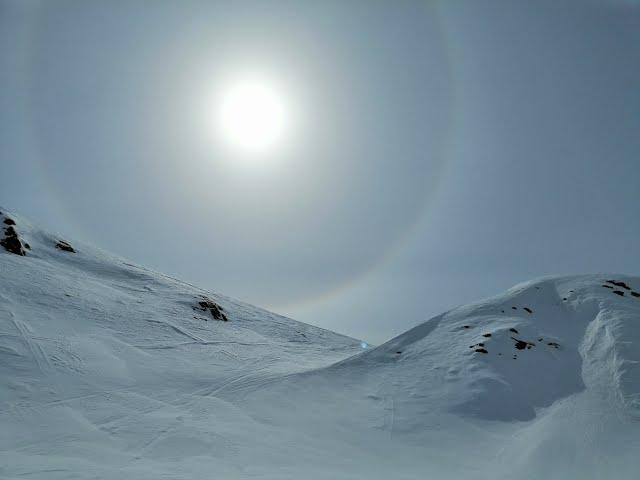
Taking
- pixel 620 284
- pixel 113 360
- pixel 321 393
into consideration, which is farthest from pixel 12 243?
pixel 620 284

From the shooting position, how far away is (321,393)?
1536 centimetres

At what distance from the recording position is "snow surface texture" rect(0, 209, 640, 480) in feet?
31.0

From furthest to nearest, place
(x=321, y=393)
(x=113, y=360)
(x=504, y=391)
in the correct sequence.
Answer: (x=113, y=360), (x=321, y=393), (x=504, y=391)

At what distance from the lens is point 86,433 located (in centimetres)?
1007

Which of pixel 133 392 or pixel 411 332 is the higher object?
pixel 411 332

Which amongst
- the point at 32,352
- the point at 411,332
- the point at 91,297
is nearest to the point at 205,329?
the point at 91,297

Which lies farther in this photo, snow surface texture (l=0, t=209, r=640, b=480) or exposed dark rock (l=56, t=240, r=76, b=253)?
exposed dark rock (l=56, t=240, r=76, b=253)

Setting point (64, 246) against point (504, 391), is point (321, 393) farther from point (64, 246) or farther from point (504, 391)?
point (64, 246)

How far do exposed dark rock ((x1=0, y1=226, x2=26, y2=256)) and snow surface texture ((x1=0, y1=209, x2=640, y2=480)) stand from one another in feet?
14.8

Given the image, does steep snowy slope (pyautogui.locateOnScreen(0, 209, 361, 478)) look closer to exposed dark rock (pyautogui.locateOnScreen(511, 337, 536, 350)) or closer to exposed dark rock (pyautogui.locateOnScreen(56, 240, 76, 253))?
exposed dark rock (pyautogui.locateOnScreen(56, 240, 76, 253))

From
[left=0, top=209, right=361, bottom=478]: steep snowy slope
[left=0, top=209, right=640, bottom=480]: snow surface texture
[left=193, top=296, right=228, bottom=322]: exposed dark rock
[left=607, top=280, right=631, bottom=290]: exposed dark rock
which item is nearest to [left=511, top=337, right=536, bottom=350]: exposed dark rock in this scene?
[left=0, top=209, right=640, bottom=480]: snow surface texture

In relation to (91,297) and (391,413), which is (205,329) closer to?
(91,297)

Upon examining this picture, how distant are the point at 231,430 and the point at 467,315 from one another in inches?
619

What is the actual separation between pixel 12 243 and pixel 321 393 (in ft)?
93.1
